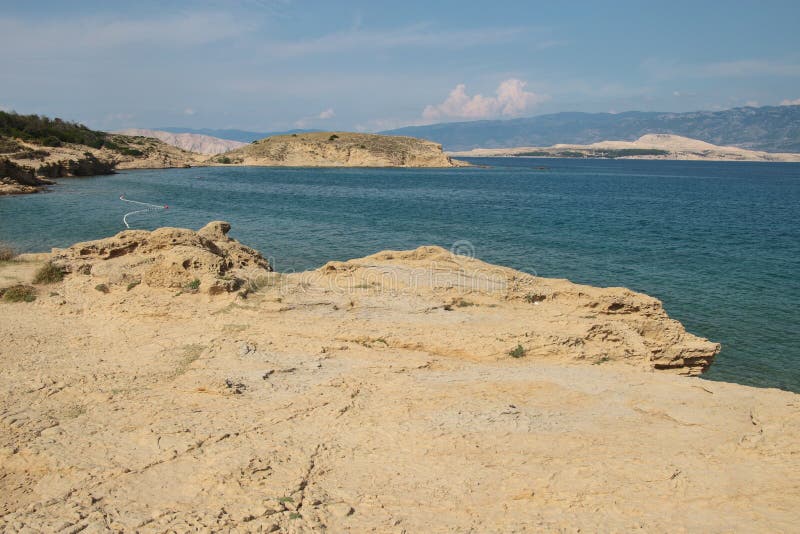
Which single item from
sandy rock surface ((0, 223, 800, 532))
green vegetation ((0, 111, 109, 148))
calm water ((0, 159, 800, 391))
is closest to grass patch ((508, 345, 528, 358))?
sandy rock surface ((0, 223, 800, 532))

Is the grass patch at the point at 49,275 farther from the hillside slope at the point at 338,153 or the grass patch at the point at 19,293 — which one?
the hillside slope at the point at 338,153

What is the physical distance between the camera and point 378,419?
6.92 m

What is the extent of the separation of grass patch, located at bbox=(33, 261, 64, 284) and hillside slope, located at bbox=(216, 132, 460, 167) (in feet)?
299

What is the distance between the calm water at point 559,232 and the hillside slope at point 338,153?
4675 cm

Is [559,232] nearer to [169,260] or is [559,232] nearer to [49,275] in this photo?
[169,260]

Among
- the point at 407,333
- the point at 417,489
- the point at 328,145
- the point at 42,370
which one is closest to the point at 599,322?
the point at 407,333

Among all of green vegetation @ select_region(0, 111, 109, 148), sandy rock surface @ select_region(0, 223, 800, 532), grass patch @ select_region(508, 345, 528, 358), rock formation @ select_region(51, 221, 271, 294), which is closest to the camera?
sandy rock surface @ select_region(0, 223, 800, 532)

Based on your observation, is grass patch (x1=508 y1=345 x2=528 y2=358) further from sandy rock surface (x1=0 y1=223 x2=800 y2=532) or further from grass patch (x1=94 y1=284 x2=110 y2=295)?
grass patch (x1=94 y1=284 x2=110 y2=295)

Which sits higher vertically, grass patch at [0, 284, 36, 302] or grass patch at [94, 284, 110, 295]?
grass patch at [94, 284, 110, 295]

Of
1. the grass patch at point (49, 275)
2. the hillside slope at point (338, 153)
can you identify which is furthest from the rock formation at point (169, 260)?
the hillside slope at point (338, 153)

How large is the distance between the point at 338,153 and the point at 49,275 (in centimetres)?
9348

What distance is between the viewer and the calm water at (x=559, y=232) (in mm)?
16516

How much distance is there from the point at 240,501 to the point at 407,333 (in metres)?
4.85

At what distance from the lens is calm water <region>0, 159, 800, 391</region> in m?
16.5
